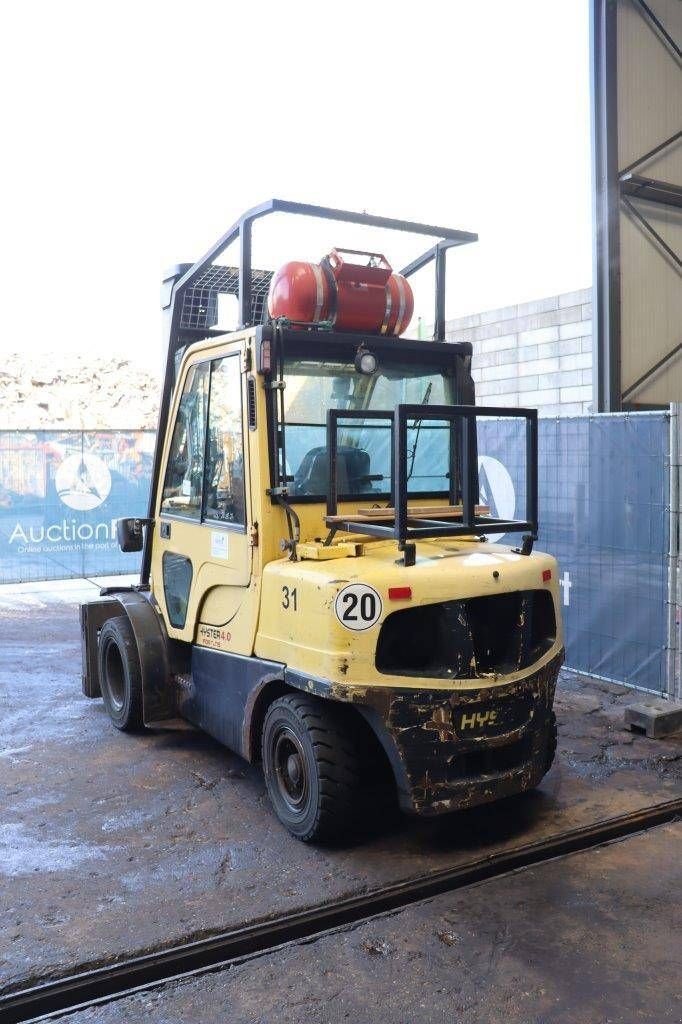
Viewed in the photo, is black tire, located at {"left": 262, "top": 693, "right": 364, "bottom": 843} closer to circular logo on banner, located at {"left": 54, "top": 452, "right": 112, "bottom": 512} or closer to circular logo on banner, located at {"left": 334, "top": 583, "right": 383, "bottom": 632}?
circular logo on banner, located at {"left": 334, "top": 583, "right": 383, "bottom": 632}

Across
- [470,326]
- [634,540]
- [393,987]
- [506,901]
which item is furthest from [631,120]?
[393,987]

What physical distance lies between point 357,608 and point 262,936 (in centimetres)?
140

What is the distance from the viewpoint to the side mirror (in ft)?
19.7

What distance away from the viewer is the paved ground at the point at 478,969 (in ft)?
10.2

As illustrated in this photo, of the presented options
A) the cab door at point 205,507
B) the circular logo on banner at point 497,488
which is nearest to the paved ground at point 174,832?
the cab door at point 205,507

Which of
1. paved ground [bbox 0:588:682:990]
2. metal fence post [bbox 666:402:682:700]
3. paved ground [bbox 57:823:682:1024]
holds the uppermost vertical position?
metal fence post [bbox 666:402:682:700]

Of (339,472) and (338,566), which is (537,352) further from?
(338,566)

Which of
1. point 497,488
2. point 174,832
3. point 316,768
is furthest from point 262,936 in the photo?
point 497,488

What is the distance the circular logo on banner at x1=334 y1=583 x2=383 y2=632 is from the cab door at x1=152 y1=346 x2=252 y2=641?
0.88 m

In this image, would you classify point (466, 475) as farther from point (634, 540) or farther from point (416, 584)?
point (634, 540)

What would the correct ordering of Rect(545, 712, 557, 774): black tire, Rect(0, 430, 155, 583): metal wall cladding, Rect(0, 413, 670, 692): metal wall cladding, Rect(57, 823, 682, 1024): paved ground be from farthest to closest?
Rect(0, 430, 155, 583): metal wall cladding
Rect(0, 413, 670, 692): metal wall cladding
Rect(545, 712, 557, 774): black tire
Rect(57, 823, 682, 1024): paved ground

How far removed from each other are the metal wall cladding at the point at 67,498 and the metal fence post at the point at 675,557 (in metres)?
8.15

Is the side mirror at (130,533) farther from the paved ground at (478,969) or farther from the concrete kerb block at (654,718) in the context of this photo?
the concrete kerb block at (654,718)

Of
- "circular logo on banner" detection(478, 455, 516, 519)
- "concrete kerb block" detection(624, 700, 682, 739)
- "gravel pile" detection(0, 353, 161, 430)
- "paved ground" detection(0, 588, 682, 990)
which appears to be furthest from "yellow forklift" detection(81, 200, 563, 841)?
"gravel pile" detection(0, 353, 161, 430)
